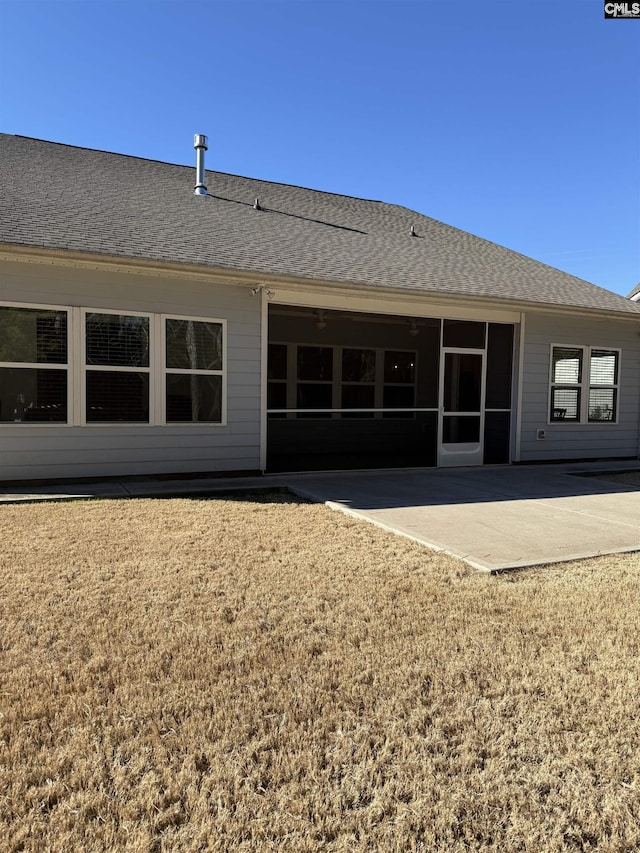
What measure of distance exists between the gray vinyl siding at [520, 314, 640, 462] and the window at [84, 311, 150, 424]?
6618 millimetres

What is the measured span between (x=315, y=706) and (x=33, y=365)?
624 centimetres

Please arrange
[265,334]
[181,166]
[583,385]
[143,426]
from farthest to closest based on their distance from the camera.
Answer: [181,166] < [583,385] < [265,334] < [143,426]

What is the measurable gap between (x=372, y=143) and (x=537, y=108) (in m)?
4.49

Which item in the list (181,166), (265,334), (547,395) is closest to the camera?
(265,334)

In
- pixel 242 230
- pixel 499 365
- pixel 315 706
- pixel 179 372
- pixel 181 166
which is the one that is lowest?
pixel 315 706

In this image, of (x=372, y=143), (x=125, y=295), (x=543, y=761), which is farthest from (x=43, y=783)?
(x=372, y=143)

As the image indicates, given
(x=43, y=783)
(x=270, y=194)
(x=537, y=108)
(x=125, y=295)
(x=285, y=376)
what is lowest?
(x=43, y=783)

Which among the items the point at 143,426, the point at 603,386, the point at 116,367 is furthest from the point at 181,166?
the point at 603,386

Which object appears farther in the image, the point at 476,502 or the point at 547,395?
the point at 547,395

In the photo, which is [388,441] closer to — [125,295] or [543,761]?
[125,295]

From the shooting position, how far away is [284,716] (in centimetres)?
231

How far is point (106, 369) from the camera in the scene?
7.53 meters

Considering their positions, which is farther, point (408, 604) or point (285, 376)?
point (285, 376)

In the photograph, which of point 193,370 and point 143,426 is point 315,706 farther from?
point 193,370
